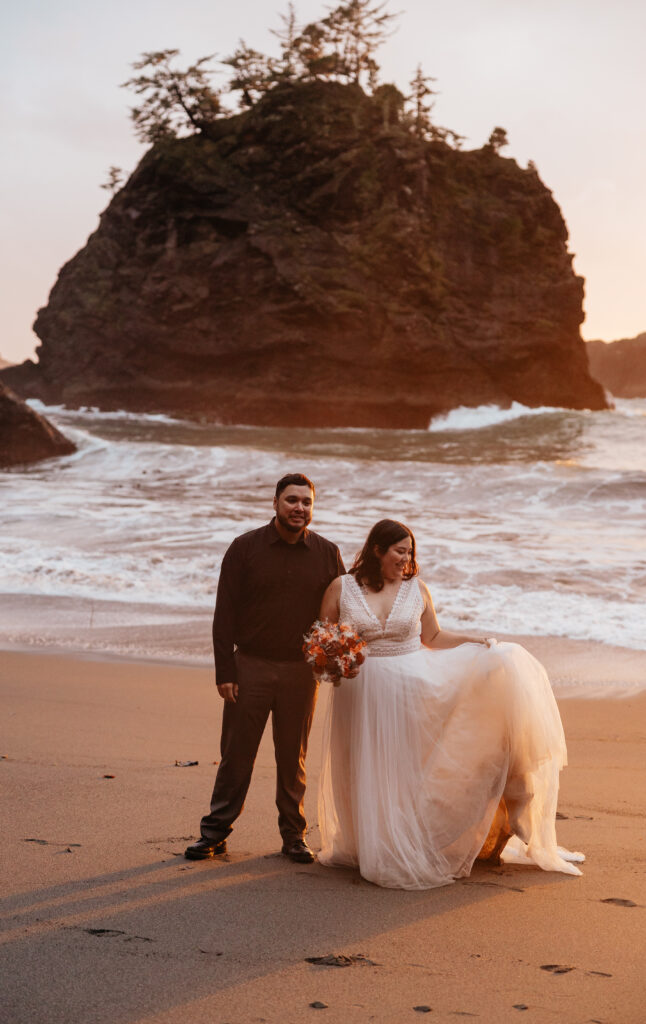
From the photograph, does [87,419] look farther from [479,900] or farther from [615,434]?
[479,900]

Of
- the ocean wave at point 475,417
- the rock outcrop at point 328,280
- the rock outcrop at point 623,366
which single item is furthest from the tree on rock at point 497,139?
the rock outcrop at point 623,366

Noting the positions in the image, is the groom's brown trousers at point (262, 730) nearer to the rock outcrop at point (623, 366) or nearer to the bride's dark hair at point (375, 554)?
the bride's dark hair at point (375, 554)

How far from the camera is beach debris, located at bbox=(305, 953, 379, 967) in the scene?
321 cm

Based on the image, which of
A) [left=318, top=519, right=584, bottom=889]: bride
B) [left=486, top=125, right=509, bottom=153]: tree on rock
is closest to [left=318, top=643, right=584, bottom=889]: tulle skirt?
[left=318, top=519, right=584, bottom=889]: bride

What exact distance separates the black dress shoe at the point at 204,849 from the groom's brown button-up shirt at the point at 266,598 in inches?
28.5

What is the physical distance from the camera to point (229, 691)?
447cm

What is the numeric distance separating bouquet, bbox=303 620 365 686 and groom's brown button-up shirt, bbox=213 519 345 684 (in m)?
0.33

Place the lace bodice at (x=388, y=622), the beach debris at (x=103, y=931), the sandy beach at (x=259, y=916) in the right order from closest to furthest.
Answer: the sandy beach at (x=259, y=916) < the beach debris at (x=103, y=931) < the lace bodice at (x=388, y=622)

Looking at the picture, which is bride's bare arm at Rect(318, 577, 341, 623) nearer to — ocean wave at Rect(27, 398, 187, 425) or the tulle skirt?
the tulle skirt

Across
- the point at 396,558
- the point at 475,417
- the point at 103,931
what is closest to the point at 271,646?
the point at 396,558

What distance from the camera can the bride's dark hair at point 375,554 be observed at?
4.43 m

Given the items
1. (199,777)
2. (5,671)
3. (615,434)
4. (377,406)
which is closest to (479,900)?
(199,777)

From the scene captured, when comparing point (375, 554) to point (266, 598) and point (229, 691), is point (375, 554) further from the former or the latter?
point (229, 691)

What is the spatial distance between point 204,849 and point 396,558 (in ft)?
5.16
